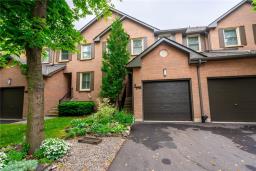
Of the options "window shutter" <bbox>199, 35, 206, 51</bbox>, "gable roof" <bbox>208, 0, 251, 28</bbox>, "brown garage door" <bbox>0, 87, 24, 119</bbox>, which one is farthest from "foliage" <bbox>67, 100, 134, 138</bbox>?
"gable roof" <bbox>208, 0, 251, 28</bbox>

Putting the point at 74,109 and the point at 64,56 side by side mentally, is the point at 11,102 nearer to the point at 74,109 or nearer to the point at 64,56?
the point at 74,109

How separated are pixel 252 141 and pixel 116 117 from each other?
245 inches

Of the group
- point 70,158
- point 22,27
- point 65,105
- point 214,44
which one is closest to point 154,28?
point 214,44

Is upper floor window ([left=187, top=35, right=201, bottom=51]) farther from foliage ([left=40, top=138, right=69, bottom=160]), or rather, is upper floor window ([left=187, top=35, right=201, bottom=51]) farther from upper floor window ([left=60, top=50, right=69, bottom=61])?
foliage ([left=40, top=138, right=69, bottom=160])

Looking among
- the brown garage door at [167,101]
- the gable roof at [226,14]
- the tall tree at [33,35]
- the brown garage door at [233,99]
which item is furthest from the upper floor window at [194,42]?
the tall tree at [33,35]

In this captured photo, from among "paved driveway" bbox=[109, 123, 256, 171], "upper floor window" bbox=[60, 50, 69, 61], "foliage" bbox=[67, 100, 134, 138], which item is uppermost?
"upper floor window" bbox=[60, 50, 69, 61]

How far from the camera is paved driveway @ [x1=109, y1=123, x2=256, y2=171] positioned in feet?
13.0

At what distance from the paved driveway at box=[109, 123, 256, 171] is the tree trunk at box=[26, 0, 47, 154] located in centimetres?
262

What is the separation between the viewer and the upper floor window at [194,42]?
1325 centimetres

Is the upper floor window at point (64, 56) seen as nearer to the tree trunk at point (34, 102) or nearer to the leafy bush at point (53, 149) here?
the tree trunk at point (34, 102)

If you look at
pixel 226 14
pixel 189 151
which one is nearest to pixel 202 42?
pixel 226 14

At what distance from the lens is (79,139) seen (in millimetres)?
5926

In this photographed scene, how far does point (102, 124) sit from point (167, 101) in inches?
188

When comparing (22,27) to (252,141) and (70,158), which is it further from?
(252,141)
